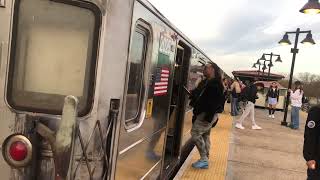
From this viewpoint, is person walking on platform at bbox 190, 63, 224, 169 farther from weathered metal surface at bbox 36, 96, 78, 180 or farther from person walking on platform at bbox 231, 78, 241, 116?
person walking on platform at bbox 231, 78, 241, 116

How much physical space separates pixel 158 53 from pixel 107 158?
154 cm

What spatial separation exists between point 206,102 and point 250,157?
316 centimetres

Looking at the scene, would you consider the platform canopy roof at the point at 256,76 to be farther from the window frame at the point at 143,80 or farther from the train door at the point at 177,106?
the window frame at the point at 143,80

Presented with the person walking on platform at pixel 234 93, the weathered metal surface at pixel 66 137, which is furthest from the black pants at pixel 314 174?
the person walking on platform at pixel 234 93

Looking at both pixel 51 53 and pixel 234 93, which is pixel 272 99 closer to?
pixel 234 93

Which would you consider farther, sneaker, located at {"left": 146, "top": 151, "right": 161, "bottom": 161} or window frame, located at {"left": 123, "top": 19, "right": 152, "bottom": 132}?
sneaker, located at {"left": 146, "top": 151, "right": 161, "bottom": 161}

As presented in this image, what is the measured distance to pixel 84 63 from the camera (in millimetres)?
2992

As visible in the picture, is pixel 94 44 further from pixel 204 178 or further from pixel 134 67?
pixel 204 178

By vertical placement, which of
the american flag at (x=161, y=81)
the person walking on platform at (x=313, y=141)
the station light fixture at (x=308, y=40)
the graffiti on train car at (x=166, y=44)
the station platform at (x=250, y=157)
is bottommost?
the station platform at (x=250, y=157)

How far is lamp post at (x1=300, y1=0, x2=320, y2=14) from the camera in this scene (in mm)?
10448

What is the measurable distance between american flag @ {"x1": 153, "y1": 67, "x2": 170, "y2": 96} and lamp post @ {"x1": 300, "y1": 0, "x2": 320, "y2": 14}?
21.3 ft

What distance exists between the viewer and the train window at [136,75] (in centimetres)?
363

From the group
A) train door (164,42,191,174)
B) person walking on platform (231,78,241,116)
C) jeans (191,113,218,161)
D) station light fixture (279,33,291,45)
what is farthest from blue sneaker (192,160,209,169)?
station light fixture (279,33,291,45)

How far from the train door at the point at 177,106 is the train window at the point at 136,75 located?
2.51m
